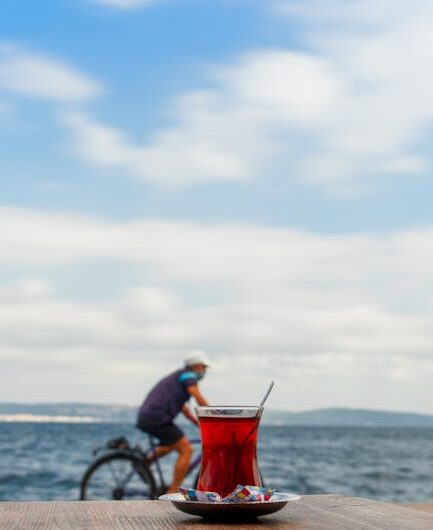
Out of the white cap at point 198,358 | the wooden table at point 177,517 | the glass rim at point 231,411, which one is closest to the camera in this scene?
the wooden table at point 177,517

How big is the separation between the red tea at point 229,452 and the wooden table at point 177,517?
88 millimetres

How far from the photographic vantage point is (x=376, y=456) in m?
54.3

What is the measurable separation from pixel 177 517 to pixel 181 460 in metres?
5.92

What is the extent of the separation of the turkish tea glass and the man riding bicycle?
528 cm

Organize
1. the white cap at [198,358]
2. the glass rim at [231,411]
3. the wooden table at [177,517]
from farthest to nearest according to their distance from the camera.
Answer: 1. the white cap at [198,358]
2. the glass rim at [231,411]
3. the wooden table at [177,517]

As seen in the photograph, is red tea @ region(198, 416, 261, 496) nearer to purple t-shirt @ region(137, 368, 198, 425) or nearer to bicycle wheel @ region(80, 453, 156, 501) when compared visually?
purple t-shirt @ region(137, 368, 198, 425)

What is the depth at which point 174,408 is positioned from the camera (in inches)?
312

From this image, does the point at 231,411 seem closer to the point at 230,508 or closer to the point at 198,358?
the point at 230,508

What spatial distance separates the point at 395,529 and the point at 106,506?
28.7 inches

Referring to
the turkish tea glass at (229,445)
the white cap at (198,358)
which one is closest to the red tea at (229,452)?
the turkish tea glass at (229,445)

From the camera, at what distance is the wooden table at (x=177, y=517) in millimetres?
2074

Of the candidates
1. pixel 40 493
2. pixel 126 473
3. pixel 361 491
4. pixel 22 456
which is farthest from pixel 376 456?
pixel 126 473

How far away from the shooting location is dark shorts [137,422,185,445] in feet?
26.6

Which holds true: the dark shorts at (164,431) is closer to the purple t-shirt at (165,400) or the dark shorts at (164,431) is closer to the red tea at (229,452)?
the purple t-shirt at (165,400)
